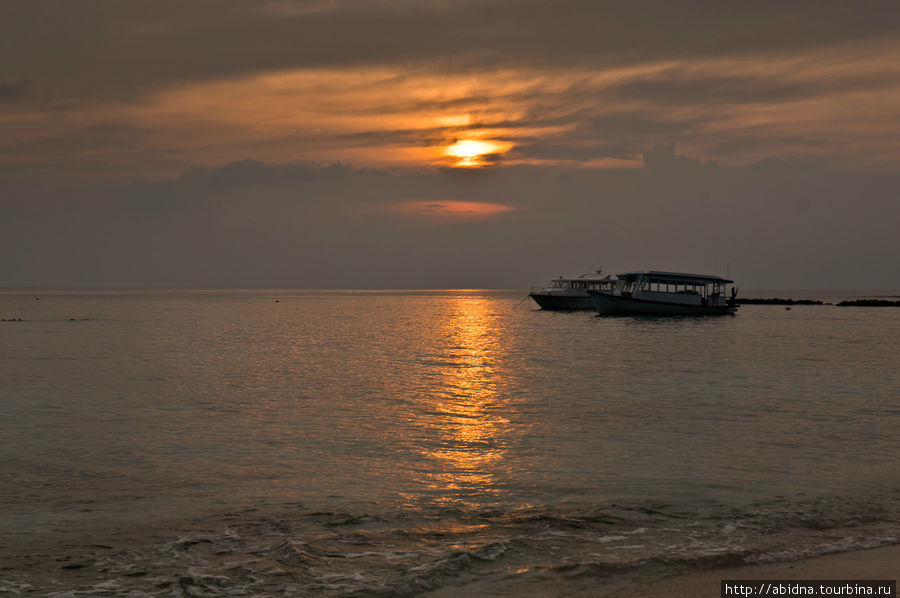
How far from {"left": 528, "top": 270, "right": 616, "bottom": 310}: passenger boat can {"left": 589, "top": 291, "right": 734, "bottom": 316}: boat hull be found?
1490 centimetres

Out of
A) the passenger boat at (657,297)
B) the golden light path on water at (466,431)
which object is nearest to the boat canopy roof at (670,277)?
the passenger boat at (657,297)

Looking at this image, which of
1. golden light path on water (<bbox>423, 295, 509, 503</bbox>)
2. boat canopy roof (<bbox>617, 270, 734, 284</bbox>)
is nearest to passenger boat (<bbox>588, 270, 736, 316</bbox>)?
boat canopy roof (<bbox>617, 270, 734, 284</bbox>)

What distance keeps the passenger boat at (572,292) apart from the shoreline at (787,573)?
88.1 meters

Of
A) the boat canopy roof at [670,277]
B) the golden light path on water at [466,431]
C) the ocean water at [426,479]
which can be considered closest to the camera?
the ocean water at [426,479]

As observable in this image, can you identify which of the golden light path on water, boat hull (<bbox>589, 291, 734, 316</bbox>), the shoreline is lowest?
the golden light path on water

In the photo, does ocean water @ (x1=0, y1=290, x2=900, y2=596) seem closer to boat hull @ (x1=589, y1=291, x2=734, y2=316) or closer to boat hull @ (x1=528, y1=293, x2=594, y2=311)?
boat hull @ (x1=589, y1=291, x2=734, y2=316)

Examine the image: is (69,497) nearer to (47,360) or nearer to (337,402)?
(337,402)

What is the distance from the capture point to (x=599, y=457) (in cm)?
1573

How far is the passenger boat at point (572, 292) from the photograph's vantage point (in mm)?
98000

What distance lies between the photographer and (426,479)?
13.8 m

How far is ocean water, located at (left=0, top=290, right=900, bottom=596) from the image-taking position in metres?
9.14

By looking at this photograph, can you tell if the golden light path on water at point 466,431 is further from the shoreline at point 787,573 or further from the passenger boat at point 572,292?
the passenger boat at point 572,292

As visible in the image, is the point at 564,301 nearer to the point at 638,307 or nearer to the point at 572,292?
the point at 572,292

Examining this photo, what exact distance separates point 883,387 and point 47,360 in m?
39.3
